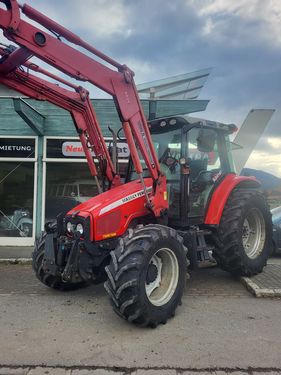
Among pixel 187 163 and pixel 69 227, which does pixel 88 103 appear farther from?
pixel 69 227

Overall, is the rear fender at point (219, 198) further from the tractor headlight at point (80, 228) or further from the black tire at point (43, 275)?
the black tire at point (43, 275)

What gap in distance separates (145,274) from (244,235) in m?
3.07

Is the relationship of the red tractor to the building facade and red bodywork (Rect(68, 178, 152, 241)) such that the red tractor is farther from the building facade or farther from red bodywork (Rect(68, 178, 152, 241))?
the building facade

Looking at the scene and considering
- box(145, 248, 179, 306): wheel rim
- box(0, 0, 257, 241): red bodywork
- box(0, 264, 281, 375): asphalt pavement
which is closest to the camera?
box(0, 264, 281, 375): asphalt pavement

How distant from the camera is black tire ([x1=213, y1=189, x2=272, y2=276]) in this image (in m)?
6.47

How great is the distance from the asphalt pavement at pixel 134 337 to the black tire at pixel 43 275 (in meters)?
0.13

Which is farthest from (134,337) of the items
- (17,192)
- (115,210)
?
(17,192)

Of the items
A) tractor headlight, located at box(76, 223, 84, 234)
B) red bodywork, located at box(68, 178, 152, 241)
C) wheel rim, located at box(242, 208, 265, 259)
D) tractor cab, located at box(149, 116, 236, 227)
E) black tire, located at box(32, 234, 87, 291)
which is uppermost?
tractor cab, located at box(149, 116, 236, 227)

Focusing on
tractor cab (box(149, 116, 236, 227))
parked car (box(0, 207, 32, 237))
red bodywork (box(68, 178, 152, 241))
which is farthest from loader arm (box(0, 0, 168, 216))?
parked car (box(0, 207, 32, 237))

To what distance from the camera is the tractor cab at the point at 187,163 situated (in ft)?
20.2

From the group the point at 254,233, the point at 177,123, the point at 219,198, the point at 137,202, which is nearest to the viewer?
the point at 137,202

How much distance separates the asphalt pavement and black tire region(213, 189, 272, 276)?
49 cm

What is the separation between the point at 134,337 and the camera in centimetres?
454

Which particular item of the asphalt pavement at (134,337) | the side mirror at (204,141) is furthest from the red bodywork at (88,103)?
the asphalt pavement at (134,337)
